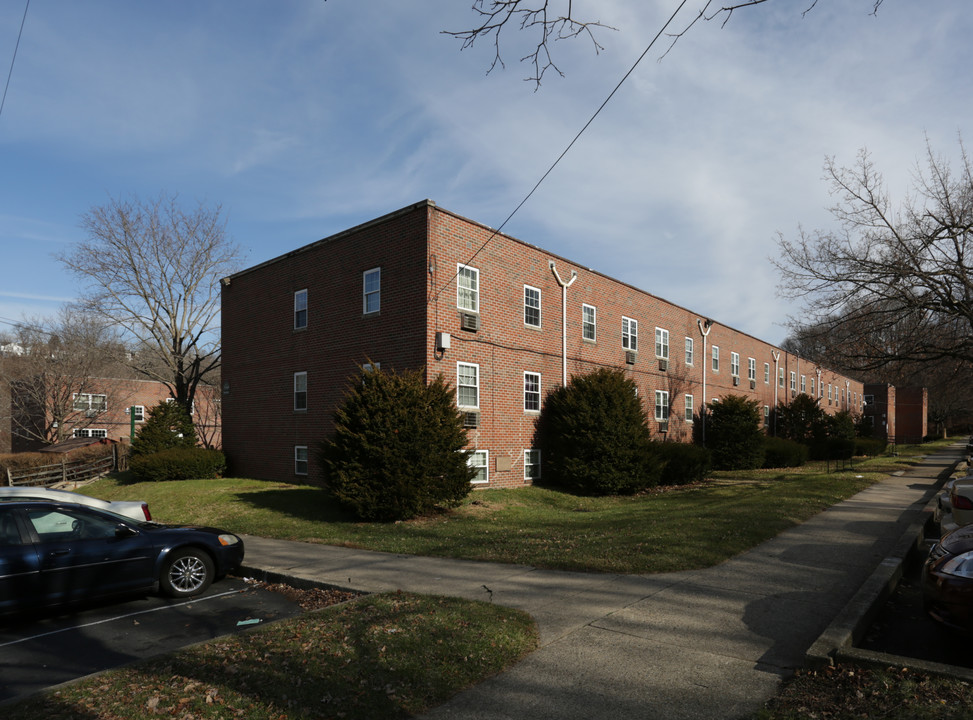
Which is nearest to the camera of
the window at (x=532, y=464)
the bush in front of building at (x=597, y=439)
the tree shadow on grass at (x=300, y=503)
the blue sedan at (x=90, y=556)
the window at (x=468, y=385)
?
the blue sedan at (x=90, y=556)

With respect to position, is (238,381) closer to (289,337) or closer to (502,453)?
(289,337)

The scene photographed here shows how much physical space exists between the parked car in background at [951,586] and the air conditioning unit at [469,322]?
1271 cm

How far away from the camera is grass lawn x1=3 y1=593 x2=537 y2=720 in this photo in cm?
450

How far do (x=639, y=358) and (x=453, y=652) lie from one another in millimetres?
22187

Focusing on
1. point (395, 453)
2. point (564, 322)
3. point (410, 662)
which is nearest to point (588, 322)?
point (564, 322)

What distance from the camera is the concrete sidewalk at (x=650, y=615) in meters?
4.67

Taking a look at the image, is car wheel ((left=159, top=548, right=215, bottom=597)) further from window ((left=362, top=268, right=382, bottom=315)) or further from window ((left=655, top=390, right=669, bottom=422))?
window ((left=655, top=390, right=669, bottom=422))

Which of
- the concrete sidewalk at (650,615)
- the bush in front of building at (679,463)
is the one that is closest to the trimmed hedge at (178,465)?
the concrete sidewalk at (650,615)

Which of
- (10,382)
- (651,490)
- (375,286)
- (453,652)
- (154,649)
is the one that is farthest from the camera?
(10,382)

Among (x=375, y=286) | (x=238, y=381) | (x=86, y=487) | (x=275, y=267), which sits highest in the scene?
(x=275, y=267)

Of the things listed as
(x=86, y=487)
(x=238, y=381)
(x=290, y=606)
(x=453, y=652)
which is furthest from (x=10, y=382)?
(x=453, y=652)

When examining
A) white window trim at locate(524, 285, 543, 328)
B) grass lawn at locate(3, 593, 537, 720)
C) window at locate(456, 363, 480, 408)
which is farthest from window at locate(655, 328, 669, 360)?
grass lawn at locate(3, 593, 537, 720)

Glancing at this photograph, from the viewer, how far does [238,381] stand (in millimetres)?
24469

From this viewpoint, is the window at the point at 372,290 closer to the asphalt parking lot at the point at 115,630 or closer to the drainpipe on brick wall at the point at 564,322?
the drainpipe on brick wall at the point at 564,322
